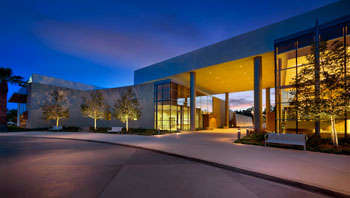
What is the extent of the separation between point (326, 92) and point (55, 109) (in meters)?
30.7

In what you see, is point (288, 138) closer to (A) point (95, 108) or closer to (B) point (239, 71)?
(B) point (239, 71)

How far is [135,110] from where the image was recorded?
70.9ft

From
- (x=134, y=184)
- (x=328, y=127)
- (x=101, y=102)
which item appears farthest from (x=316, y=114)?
(x=101, y=102)

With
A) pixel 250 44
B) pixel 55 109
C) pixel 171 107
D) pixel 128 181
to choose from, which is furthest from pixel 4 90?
pixel 250 44

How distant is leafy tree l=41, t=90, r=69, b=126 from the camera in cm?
2470

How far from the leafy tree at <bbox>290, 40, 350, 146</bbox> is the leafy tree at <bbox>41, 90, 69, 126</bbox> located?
2884 centimetres

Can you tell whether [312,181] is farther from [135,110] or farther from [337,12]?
[135,110]

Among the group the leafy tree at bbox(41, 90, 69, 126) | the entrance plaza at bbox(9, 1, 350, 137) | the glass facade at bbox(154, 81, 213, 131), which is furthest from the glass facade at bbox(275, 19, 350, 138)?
the leafy tree at bbox(41, 90, 69, 126)

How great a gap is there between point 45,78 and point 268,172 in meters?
44.7

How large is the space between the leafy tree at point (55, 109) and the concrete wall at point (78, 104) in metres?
1.27

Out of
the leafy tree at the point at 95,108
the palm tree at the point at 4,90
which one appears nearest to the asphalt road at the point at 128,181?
the leafy tree at the point at 95,108

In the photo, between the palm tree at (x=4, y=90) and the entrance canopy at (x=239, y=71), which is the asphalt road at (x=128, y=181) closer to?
Result: the entrance canopy at (x=239, y=71)

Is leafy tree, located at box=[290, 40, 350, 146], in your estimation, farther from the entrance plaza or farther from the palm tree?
the palm tree

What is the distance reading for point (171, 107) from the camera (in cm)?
2411
